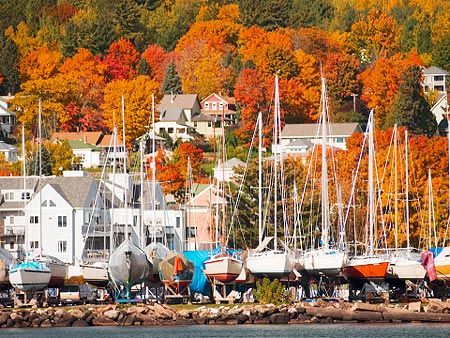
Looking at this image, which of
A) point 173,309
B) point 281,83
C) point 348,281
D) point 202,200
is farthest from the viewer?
point 281,83

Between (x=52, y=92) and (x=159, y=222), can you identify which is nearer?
(x=159, y=222)

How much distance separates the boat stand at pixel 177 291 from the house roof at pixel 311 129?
2990 inches

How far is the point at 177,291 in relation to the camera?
102000 millimetres

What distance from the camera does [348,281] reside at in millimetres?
99562

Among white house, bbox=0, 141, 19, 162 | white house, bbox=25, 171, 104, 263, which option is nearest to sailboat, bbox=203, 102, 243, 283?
white house, bbox=25, 171, 104, 263

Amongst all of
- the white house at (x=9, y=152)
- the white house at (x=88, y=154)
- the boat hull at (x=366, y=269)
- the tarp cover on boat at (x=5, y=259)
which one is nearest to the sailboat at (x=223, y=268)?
the boat hull at (x=366, y=269)

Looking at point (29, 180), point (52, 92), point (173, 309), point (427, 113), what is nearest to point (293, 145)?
point (427, 113)

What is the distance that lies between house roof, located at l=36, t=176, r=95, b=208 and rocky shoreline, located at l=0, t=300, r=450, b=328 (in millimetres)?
38906

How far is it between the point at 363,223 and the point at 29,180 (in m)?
28.9

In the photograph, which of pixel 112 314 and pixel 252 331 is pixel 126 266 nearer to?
pixel 112 314

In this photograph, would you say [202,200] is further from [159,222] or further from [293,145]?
[293,145]

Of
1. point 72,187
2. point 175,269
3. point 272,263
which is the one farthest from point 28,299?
point 72,187

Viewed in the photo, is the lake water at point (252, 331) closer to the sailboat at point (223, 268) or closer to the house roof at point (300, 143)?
the sailboat at point (223, 268)

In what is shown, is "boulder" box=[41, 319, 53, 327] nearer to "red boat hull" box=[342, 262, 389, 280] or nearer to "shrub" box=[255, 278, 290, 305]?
"shrub" box=[255, 278, 290, 305]
